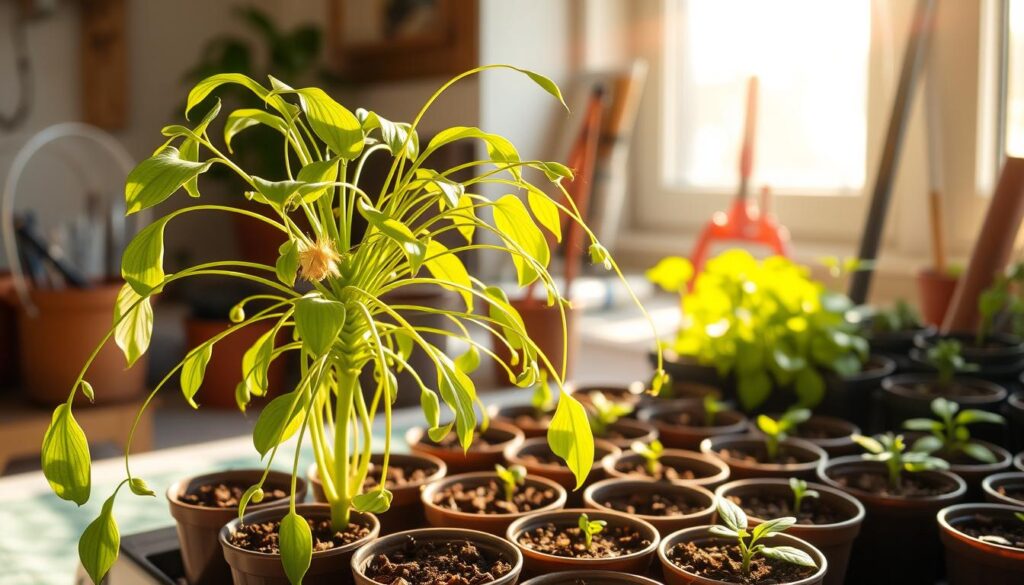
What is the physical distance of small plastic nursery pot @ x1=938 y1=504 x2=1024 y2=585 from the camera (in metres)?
0.66

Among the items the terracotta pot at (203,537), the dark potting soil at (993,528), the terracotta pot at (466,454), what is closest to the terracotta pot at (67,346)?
the terracotta pot at (466,454)

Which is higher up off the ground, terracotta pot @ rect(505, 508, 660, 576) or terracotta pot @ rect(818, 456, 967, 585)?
terracotta pot @ rect(505, 508, 660, 576)

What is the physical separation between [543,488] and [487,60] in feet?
5.74

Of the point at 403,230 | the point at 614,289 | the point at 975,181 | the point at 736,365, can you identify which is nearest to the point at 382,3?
the point at 614,289

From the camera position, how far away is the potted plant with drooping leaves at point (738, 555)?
61 cm

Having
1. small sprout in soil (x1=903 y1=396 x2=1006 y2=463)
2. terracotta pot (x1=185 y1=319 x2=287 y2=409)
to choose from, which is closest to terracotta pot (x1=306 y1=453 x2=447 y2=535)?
small sprout in soil (x1=903 y1=396 x2=1006 y2=463)

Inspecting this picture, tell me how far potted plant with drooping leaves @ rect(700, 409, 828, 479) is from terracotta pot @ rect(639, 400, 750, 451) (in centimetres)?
3

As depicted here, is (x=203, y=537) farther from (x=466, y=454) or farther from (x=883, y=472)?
(x=883, y=472)

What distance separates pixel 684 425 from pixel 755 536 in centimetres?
44

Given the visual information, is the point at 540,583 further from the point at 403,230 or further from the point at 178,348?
the point at 178,348

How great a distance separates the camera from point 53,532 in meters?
0.89

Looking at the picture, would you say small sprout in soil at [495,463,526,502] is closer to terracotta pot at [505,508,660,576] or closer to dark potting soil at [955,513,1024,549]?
terracotta pot at [505,508,660,576]

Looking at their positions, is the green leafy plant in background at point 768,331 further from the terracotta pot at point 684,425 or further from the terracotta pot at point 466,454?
the terracotta pot at point 466,454

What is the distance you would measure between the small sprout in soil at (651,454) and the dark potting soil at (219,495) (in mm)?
309
